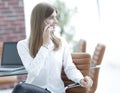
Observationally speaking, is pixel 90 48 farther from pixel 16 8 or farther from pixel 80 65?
pixel 80 65

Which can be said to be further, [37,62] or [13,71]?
[13,71]

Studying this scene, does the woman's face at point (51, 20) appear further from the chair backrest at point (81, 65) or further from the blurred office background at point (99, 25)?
the blurred office background at point (99, 25)

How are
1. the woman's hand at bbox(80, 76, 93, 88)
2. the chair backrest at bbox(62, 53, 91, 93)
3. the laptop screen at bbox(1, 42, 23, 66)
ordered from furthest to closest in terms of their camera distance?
the laptop screen at bbox(1, 42, 23, 66) → the chair backrest at bbox(62, 53, 91, 93) → the woman's hand at bbox(80, 76, 93, 88)

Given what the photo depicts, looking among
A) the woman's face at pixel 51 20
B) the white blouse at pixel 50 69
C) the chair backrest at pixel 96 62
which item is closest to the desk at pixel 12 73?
the white blouse at pixel 50 69

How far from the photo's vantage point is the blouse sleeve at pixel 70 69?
2209 mm

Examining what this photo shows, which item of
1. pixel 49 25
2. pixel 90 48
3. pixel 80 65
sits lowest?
pixel 90 48

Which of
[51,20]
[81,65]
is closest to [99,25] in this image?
[81,65]

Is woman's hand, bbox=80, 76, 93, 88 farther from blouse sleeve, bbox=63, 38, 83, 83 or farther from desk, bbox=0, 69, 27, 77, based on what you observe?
desk, bbox=0, 69, 27, 77

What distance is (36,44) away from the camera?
2.22 m

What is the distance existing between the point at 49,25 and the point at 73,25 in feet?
8.89

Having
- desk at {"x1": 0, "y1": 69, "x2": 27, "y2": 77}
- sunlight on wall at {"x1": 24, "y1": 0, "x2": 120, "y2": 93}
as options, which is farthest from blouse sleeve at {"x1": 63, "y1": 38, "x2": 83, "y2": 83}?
sunlight on wall at {"x1": 24, "y1": 0, "x2": 120, "y2": 93}

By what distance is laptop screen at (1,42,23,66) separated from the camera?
9.53ft

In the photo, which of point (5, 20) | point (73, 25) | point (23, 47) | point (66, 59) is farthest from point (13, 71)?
point (73, 25)

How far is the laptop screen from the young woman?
0.68 meters
